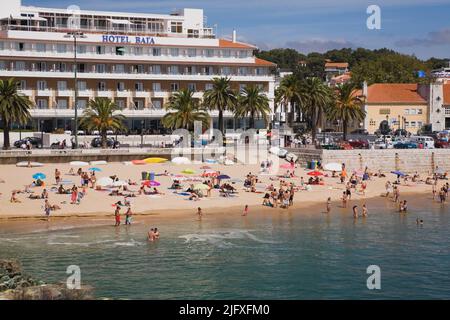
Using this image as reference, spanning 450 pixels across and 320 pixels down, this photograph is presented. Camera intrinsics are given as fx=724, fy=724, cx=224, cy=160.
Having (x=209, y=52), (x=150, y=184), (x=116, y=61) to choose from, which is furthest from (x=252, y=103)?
(x=150, y=184)

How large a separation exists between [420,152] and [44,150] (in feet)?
109

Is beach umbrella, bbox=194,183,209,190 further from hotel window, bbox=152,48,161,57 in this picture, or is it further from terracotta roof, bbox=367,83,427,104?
terracotta roof, bbox=367,83,427,104

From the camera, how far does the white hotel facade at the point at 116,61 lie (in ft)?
247

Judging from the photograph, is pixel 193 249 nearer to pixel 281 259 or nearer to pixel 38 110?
pixel 281 259

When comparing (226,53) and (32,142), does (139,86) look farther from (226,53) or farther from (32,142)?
(32,142)

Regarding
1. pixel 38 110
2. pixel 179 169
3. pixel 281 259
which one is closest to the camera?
pixel 281 259

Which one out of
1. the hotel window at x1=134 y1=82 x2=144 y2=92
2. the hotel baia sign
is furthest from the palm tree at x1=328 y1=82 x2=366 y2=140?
the hotel baia sign

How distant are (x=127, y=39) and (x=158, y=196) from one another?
35397 millimetres

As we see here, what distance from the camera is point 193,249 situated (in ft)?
114

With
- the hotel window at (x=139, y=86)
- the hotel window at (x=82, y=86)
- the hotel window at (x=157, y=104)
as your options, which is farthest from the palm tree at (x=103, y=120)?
the hotel window at (x=157, y=104)

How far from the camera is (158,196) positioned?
47688mm
